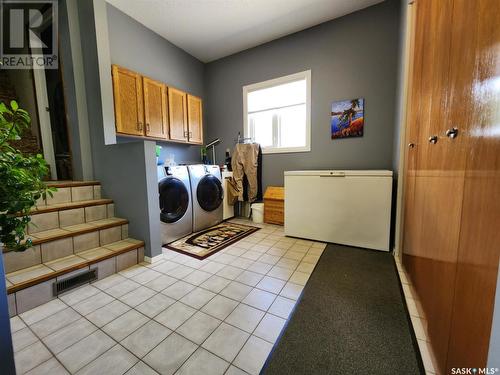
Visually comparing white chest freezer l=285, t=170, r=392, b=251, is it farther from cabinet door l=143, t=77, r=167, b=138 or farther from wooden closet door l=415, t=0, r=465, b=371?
cabinet door l=143, t=77, r=167, b=138

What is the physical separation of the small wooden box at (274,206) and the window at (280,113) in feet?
2.28

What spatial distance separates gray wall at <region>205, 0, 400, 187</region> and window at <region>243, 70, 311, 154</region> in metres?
0.10

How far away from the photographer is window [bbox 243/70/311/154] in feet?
9.98

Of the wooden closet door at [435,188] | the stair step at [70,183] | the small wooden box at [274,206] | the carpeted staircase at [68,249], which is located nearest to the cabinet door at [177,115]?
the stair step at [70,183]

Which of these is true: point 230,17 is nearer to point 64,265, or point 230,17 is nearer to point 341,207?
point 341,207

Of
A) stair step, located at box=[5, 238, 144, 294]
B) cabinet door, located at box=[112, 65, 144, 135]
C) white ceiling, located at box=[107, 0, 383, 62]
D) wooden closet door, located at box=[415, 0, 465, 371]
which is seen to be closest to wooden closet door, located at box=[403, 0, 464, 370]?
wooden closet door, located at box=[415, 0, 465, 371]

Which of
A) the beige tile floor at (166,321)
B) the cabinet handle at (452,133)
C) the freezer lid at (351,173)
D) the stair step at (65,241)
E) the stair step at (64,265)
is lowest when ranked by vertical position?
the beige tile floor at (166,321)

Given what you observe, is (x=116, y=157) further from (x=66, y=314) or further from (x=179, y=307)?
(x=179, y=307)

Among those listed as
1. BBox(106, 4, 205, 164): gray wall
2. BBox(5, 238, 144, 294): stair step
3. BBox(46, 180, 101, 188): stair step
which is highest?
BBox(106, 4, 205, 164): gray wall

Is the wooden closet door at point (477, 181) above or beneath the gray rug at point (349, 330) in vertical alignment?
above

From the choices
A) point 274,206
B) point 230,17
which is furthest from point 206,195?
point 230,17

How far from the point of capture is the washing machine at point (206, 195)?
2.66 m

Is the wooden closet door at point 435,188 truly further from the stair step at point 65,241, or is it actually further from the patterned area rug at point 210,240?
the stair step at point 65,241

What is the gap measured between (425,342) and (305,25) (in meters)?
3.62
